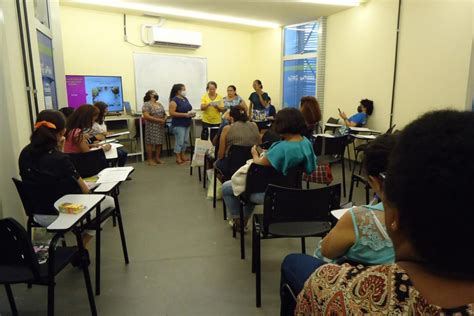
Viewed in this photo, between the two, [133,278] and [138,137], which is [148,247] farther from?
[138,137]

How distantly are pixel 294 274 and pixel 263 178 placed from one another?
4.24 feet

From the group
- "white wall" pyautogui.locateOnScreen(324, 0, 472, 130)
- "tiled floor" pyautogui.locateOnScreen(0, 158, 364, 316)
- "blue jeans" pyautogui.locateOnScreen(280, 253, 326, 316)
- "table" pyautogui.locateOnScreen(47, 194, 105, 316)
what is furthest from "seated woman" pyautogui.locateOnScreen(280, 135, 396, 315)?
"white wall" pyautogui.locateOnScreen(324, 0, 472, 130)

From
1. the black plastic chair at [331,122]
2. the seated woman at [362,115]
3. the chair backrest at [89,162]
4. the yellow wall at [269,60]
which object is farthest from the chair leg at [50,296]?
the yellow wall at [269,60]

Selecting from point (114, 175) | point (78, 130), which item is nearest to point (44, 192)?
point (114, 175)

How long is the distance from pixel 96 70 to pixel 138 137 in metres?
1.41

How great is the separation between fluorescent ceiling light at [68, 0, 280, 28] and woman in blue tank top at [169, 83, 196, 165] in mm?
1389

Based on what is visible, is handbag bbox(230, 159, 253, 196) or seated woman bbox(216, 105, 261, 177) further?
seated woman bbox(216, 105, 261, 177)

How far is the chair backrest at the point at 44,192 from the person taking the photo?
2.07 m

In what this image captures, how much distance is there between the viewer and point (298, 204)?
2.04 metres

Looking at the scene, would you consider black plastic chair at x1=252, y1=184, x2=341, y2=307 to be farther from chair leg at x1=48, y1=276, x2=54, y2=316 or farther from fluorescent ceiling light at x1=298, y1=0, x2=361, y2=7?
fluorescent ceiling light at x1=298, y1=0, x2=361, y2=7

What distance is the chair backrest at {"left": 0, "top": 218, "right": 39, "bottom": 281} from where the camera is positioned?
4.96 ft

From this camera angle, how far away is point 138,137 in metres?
6.46

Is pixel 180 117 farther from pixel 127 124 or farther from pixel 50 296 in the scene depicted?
pixel 50 296

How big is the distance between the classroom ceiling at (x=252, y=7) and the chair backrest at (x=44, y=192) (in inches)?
169
